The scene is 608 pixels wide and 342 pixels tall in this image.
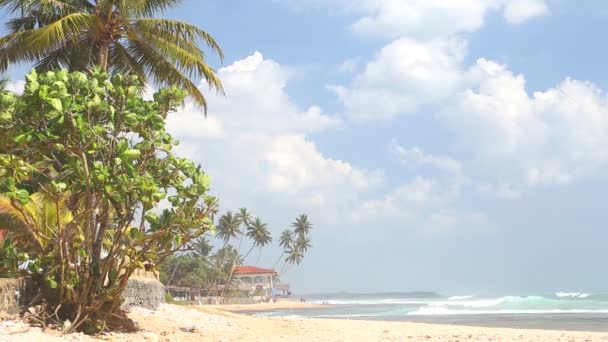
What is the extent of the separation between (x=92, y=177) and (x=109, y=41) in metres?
6.54

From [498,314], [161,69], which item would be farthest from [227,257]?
[161,69]

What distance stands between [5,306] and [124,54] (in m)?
8.00

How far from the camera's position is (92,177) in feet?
31.0

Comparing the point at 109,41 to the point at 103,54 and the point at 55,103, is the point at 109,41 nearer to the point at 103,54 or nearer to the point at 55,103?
the point at 103,54

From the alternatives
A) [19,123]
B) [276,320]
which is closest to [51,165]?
[19,123]

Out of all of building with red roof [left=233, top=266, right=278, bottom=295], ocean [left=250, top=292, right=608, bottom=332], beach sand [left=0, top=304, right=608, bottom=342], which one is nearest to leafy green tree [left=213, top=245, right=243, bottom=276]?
building with red roof [left=233, top=266, right=278, bottom=295]

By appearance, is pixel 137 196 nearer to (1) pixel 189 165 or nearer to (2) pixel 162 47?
(1) pixel 189 165

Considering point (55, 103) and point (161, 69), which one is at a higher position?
point (161, 69)

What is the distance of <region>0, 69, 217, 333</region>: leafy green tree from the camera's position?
30.3ft

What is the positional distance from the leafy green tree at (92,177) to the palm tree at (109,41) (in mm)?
4142

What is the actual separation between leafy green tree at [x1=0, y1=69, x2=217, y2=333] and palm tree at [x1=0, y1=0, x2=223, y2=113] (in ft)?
13.6

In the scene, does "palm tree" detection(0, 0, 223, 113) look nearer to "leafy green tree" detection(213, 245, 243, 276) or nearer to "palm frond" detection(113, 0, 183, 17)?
"palm frond" detection(113, 0, 183, 17)

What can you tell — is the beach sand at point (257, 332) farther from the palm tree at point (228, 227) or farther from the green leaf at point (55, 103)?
the palm tree at point (228, 227)

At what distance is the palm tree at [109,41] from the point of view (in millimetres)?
13891
